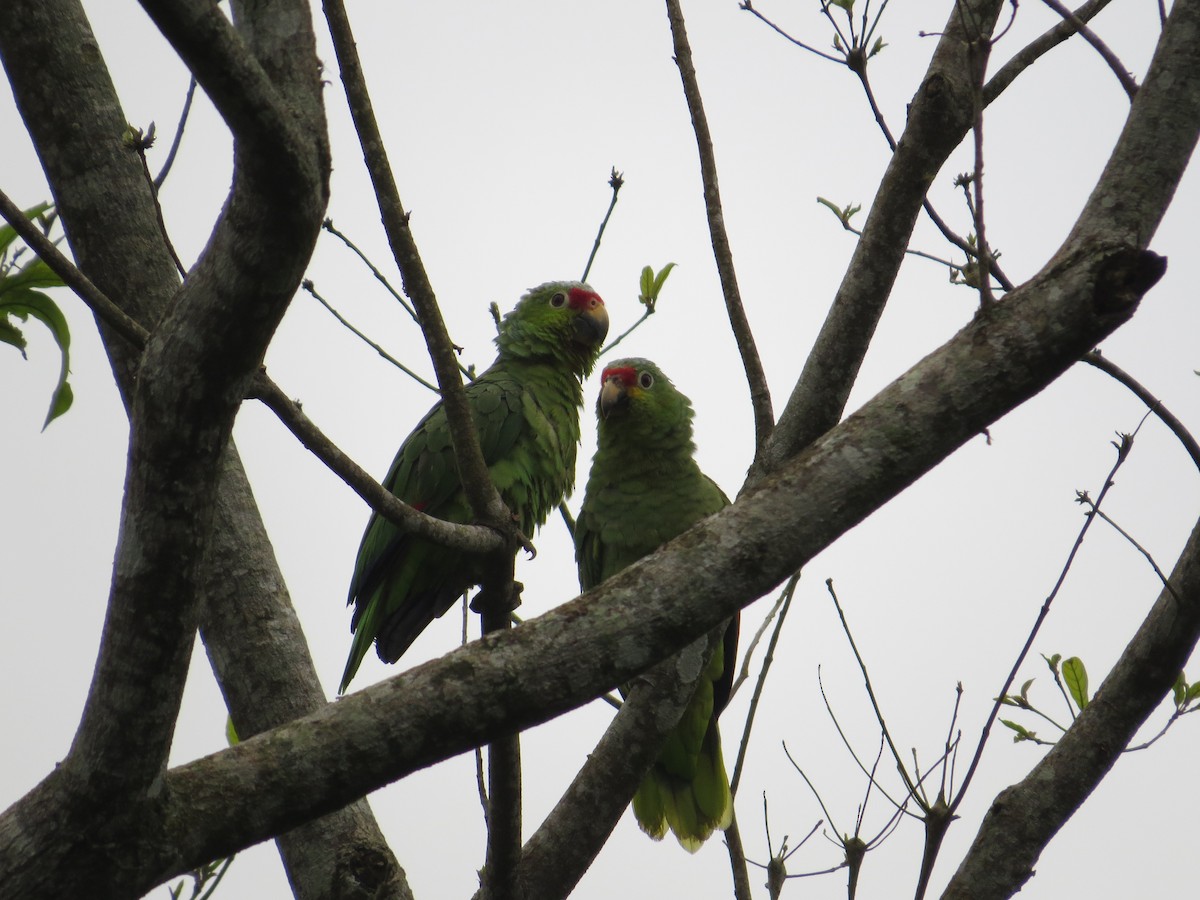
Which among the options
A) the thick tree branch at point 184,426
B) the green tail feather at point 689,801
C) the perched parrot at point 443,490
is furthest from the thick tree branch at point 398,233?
the green tail feather at point 689,801

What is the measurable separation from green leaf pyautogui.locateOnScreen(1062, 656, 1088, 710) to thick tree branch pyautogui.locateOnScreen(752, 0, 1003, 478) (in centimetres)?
131

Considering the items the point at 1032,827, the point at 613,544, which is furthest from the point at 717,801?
the point at 1032,827

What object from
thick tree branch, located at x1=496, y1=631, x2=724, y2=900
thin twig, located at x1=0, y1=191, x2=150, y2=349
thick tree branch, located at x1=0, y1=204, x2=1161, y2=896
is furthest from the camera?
→ thick tree branch, located at x1=496, y1=631, x2=724, y2=900

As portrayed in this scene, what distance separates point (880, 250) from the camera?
2461 mm

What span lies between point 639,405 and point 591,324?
43cm

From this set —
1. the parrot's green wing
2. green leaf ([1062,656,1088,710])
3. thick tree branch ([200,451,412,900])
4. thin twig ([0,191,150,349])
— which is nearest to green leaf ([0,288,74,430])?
thick tree branch ([200,451,412,900])

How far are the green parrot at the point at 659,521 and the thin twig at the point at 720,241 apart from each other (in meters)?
2.04

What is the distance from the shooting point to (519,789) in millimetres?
2514

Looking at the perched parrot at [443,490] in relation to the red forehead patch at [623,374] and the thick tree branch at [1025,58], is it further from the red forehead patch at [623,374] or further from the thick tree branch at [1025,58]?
the thick tree branch at [1025,58]

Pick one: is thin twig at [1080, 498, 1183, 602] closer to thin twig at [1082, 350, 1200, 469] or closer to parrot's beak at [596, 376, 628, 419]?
thin twig at [1082, 350, 1200, 469]

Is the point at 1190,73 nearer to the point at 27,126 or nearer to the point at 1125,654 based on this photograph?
the point at 1125,654

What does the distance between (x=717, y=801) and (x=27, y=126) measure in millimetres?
3681

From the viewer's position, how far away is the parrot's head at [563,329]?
4.91 m

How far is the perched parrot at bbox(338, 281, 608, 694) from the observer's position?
4.36 meters
